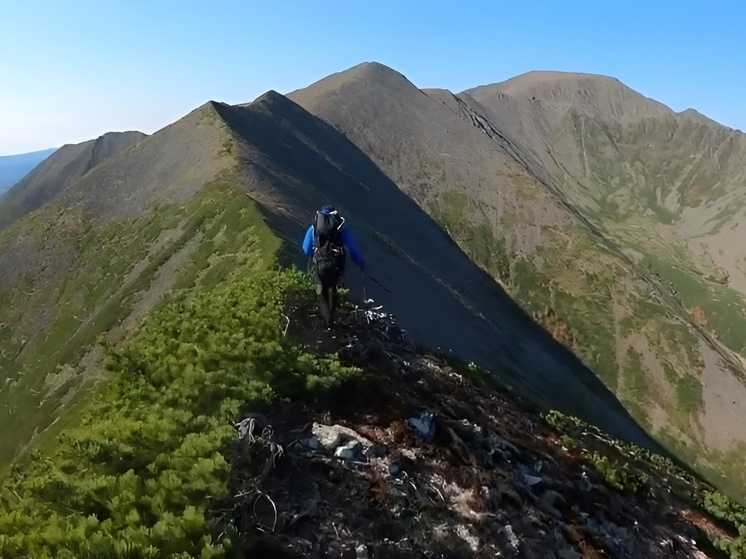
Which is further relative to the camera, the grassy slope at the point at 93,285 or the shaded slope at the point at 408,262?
the shaded slope at the point at 408,262

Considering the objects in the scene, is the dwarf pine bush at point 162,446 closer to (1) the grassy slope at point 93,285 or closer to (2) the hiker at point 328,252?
(2) the hiker at point 328,252

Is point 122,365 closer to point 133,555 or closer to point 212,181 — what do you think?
point 133,555

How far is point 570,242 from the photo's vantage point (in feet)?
303

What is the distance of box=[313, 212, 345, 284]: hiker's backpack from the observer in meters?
14.2

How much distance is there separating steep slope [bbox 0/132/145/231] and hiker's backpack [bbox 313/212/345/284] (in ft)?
440

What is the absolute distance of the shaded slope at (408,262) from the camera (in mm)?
43062

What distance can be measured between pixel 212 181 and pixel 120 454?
140 feet

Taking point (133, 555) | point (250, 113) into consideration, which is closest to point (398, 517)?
point (133, 555)

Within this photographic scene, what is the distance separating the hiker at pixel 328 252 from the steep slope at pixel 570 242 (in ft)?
188

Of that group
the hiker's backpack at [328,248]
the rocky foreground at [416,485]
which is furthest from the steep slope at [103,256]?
the rocky foreground at [416,485]

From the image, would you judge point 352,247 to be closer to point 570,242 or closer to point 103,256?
point 103,256

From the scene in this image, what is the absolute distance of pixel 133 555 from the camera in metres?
6.84

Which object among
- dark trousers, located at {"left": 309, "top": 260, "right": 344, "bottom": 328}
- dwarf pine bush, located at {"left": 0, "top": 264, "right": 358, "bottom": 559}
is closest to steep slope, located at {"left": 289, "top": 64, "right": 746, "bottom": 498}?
dark trousers, located at {"left": 309, "top": 260, "right": 344, "bottom": 328}

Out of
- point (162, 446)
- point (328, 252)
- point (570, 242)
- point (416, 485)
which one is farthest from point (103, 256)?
point (570, 242)
